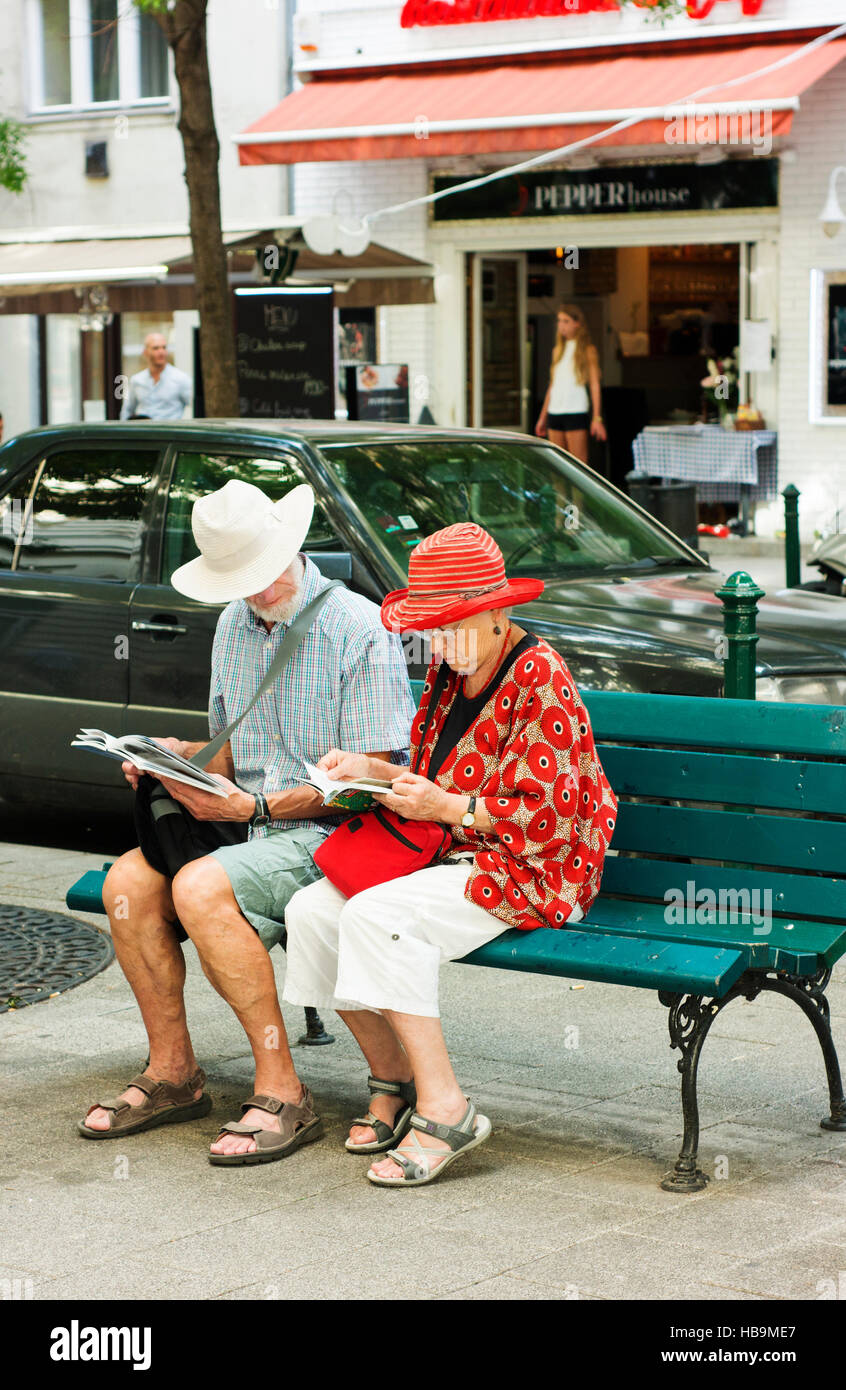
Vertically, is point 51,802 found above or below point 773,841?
below

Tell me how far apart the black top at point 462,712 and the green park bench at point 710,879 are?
0.43 m

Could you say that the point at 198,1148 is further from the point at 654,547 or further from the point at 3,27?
the point at 3,27

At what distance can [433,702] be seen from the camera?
4688 mm

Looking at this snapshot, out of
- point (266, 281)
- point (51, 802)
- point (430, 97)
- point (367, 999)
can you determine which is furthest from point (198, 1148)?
point (430, 97)

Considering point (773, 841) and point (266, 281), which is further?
point (266, 281)

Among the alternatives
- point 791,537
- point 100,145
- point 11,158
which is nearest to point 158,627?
point 791,537

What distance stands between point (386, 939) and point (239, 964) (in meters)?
0.41

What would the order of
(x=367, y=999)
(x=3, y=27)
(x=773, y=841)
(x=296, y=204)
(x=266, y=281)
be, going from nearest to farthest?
(x=367, y=999) → (x=773, y=841) → (x=266, y=281) → (x=296, y=204) → (x=3, y=27)

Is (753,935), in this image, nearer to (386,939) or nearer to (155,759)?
(386,939)

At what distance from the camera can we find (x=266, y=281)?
15.0 metres

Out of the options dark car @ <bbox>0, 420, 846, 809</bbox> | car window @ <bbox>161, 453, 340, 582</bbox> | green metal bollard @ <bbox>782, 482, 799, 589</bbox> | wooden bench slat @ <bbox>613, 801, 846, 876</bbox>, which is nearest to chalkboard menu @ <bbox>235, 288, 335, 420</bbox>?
green metal bollard @ <bbox>782, 482, 799, 589</bbox>

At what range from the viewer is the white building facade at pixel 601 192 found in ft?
56.1

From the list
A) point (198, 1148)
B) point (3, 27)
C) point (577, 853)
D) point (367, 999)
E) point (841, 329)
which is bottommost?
point (198, 1148)

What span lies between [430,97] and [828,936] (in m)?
15.1
